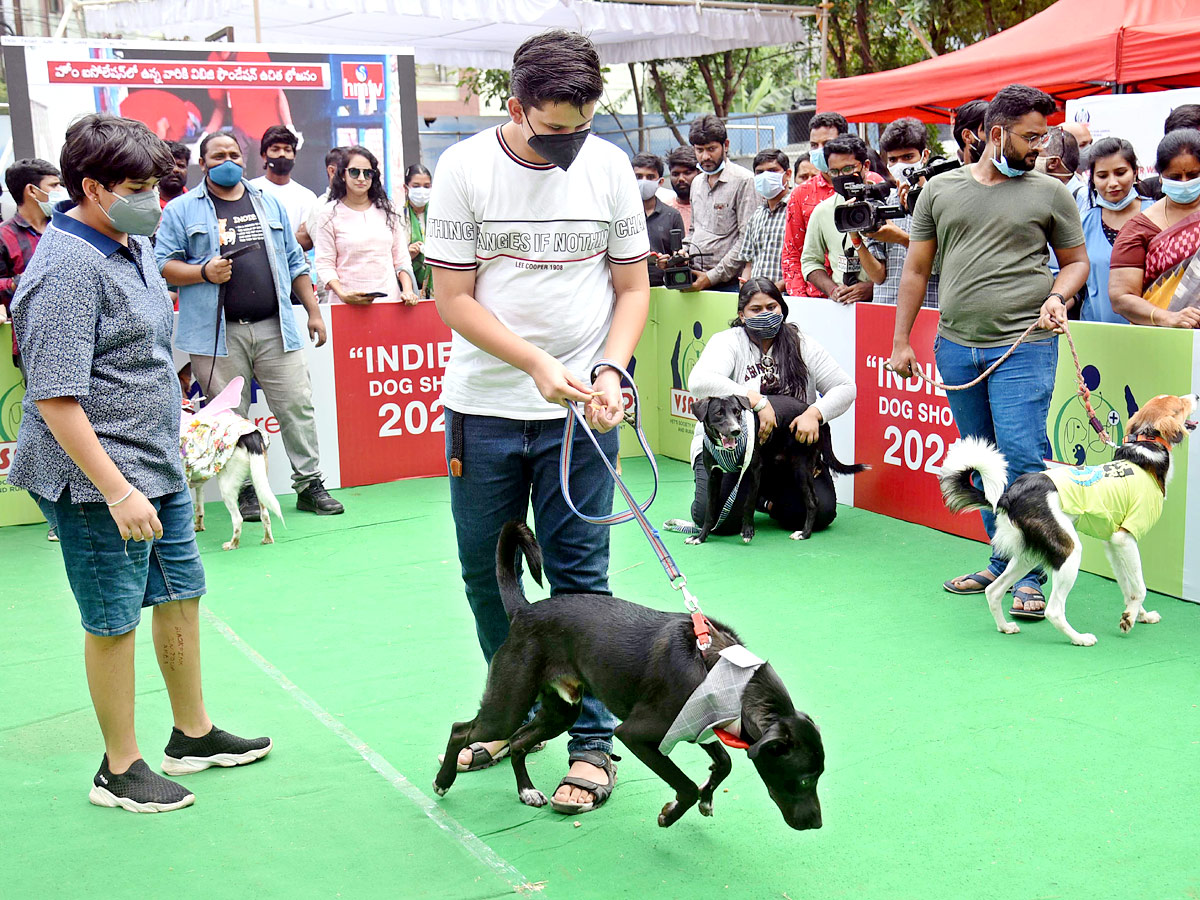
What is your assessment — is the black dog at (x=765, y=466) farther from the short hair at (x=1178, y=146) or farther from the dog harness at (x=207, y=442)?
the dog harness at (x=207, y=442)

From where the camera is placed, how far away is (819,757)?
9.10ft

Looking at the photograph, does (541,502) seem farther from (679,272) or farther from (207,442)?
(679,272)

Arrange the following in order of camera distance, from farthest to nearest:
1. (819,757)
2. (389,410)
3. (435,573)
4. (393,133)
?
(393,133) → (389,410) → (435,573) → (819,757)

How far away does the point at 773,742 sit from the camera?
272cm

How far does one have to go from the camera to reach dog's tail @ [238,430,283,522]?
22.1ft

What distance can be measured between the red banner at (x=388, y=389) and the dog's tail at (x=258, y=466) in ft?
4.28

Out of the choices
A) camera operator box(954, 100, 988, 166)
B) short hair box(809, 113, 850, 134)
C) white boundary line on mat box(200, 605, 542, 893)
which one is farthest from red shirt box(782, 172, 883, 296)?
white boundary line on mat box(200, 605, 542, 893)

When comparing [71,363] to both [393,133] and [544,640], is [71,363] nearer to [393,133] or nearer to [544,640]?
[544,640]

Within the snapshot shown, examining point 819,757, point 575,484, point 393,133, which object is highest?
point 393,133

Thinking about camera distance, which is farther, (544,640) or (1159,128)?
(1159,128)

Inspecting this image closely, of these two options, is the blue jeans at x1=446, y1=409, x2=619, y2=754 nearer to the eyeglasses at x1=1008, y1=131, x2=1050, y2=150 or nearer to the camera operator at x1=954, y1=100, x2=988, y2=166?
the eyeglasses at x1=1008, y1=131, x2=1050, y2=150

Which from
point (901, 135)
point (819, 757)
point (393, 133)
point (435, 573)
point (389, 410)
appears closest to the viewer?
point (819, 757)

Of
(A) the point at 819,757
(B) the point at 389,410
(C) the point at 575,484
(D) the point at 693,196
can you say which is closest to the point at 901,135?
(D) the point at 693,196

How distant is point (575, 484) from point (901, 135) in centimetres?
506
